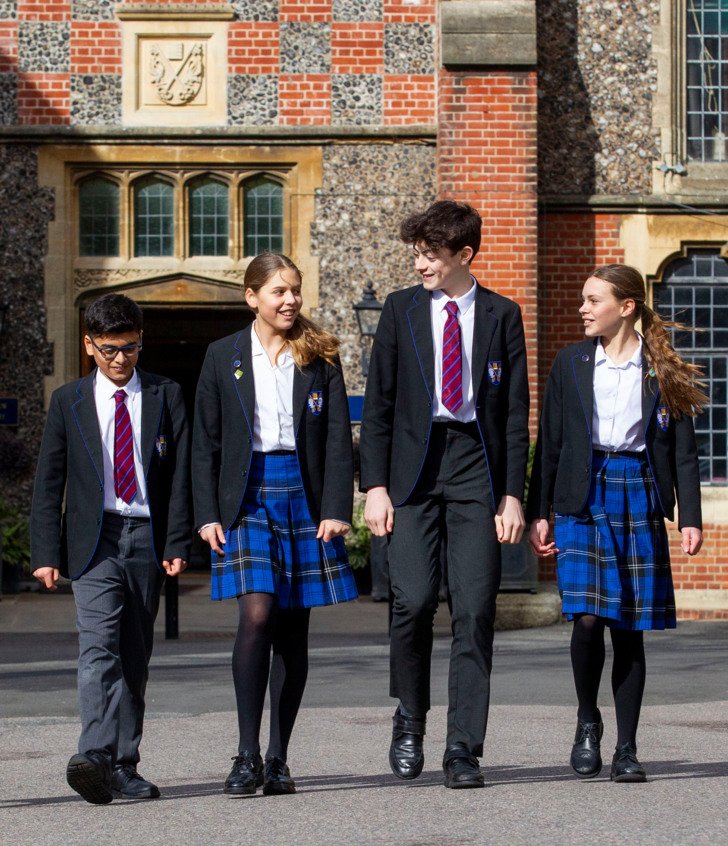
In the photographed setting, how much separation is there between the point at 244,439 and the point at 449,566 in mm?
828

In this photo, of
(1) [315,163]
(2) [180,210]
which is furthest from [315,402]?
(2) [180,210]

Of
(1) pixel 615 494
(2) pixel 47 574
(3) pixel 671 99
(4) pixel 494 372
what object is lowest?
(2) pixel 47 574

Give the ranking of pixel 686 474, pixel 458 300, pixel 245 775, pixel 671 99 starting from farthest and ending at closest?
1. pixel 671 99
2. pixel 686 474
3. pixel 458 300
4. pixel 245 775

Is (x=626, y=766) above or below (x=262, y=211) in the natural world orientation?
below

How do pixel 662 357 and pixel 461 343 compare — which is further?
pixel 662 357

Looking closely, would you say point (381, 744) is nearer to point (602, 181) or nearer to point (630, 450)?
point (630, 450)

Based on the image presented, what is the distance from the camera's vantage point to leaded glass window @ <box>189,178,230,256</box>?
57.2 feet

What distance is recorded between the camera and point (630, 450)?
6391 millimetres

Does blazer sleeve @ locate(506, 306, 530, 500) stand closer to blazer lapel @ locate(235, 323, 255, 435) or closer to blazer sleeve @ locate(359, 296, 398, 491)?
blazer sleeve @ locate(359, 296, 398, 491)

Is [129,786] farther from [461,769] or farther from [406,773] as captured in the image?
[461,769]

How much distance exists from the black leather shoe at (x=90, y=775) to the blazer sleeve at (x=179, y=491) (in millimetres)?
722

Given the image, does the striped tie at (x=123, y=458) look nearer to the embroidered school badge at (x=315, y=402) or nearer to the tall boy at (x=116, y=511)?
the tall boy at (x=116, y=511)

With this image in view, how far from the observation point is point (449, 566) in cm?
618

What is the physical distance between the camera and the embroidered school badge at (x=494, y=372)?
20.4 ft
